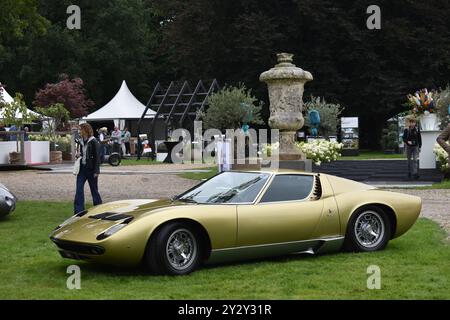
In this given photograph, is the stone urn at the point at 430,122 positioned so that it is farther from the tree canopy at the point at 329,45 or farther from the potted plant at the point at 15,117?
the tree canopy at the point at 329,45

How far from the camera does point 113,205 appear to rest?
820 centimetres

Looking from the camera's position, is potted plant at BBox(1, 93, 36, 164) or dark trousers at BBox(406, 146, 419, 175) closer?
dark trousers at BBox(406, 146, 419, 175)

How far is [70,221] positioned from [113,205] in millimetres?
535

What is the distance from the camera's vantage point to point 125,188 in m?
18.5

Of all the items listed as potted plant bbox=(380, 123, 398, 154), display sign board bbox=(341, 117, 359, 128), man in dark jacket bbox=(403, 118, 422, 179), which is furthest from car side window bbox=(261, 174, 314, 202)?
potted plant bbox=(380, 123, 398, 154)

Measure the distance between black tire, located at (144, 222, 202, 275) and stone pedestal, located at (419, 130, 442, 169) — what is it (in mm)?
14934

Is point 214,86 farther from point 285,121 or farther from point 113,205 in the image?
point 113,205

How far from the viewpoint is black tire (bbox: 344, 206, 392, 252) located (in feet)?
27.9

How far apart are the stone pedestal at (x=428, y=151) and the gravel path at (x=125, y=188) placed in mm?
4219

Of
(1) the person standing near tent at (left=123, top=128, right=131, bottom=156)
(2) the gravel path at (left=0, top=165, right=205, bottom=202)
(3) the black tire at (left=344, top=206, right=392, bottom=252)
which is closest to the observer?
(3) the black tire at (left=344, top=206, right=392, bottom=252)

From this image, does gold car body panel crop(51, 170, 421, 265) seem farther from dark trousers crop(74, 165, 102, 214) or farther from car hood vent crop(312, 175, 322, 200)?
dark trousers crop(74, 165, 102, 214)
